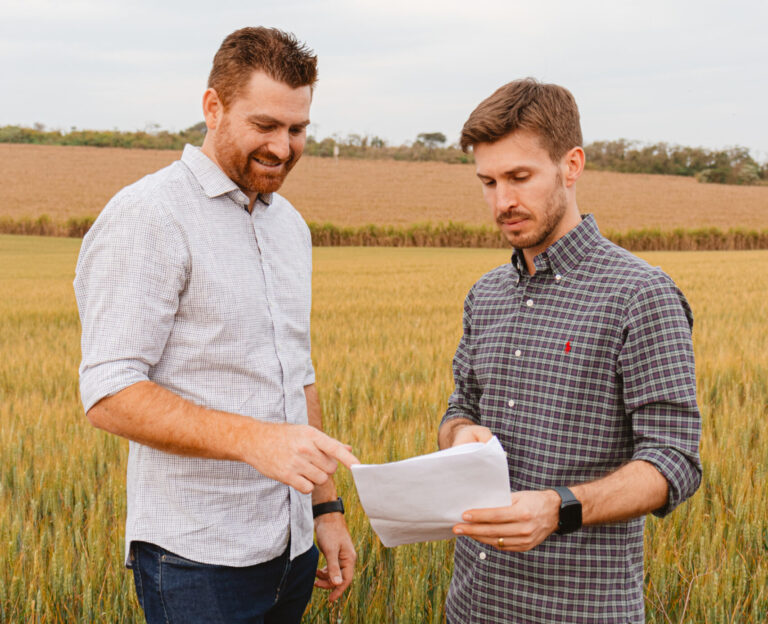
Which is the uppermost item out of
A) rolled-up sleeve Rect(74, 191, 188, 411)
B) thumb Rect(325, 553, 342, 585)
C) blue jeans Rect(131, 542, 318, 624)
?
rolled-up sleeve Rect(74, 191, 188, 411)

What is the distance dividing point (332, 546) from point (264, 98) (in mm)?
1147

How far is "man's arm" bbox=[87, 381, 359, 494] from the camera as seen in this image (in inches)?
53.9

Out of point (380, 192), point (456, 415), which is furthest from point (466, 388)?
point (380, 192)

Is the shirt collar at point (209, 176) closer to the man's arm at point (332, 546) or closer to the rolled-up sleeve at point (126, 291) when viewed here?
the rolled-up sleeve at point (126, 291)

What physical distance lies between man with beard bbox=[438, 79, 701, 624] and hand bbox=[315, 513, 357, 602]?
1.17ft

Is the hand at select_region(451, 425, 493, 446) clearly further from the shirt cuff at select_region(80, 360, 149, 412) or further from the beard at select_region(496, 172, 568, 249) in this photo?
the shirt cuff at select_region(80, 360, 149, 412)

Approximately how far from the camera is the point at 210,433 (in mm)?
1410

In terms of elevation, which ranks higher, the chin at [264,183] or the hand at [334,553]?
the chin at [264,183]

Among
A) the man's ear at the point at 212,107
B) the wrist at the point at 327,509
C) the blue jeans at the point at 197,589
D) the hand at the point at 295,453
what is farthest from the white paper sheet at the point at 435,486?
the man's ear at the point at 212,107

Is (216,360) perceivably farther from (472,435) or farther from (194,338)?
(472,435)

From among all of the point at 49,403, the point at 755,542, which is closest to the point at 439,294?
the point at 49,403

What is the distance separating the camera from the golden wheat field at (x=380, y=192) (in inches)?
1430

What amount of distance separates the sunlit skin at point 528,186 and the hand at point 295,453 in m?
0.61

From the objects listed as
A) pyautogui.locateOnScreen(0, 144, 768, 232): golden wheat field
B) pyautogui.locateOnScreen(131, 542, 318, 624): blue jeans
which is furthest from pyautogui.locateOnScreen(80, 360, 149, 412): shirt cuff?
pyautogui.locateOnScreen(0, 144, 768, 232): golden wheat field
